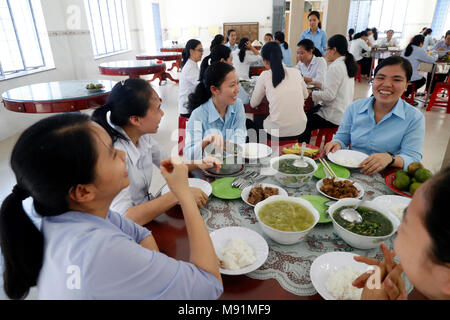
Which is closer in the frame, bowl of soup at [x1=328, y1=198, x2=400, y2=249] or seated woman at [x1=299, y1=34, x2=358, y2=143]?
bowl of soup at [x1=328, y1=198, x2=400, y2=249]

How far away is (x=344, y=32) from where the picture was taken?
19.8 feet

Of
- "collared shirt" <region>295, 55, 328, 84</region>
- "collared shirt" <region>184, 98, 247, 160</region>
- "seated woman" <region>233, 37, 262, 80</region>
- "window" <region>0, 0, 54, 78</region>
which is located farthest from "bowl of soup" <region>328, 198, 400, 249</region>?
"window" <region>0, 0, 54, 78</region>

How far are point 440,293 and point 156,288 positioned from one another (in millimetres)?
704

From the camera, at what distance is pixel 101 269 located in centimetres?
68

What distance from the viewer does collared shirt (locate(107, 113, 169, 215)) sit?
1.27 meters

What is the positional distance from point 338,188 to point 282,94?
1.68 meters

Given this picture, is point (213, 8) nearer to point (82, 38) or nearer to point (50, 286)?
point (82, 38)

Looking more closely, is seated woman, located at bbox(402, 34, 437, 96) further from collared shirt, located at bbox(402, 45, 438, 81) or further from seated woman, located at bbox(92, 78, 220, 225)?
seated woman, located at bbox(92, 78, 220, 225)

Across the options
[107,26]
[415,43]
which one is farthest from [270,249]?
[107,26]

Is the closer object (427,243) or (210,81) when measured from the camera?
(427,243)

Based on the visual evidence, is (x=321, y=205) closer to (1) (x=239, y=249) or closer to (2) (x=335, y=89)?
(1) (x=239, y=249)

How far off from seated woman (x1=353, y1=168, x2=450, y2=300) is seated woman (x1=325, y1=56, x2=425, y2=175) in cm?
104
